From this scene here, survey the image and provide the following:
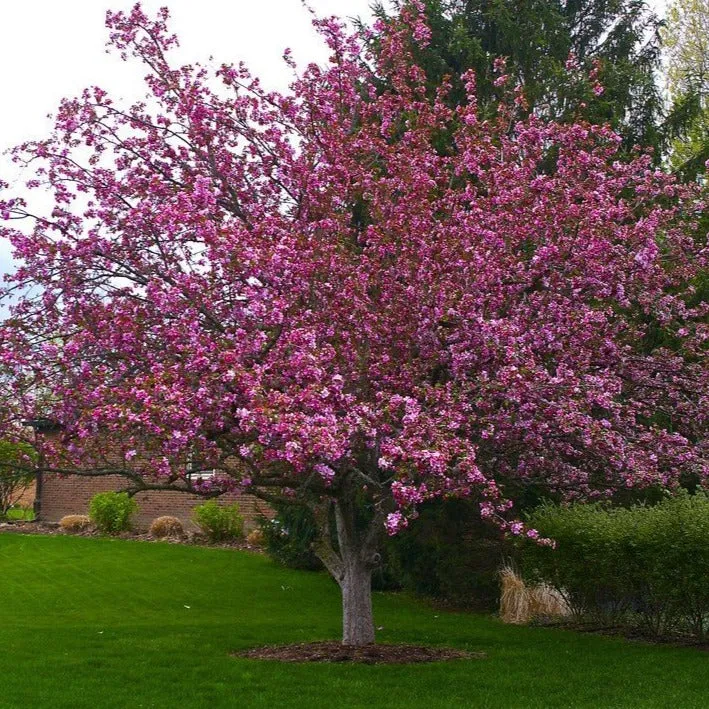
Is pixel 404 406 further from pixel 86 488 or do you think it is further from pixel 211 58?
pixel 86 488

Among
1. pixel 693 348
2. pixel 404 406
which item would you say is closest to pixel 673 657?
pixel 693 348

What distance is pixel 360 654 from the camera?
11070 millimetres

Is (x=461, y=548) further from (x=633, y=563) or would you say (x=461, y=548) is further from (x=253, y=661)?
(x=253, y=661)

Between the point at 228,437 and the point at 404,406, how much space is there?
183 cm

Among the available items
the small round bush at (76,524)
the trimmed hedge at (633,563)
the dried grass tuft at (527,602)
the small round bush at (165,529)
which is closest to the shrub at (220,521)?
the small round bush at (165,529)

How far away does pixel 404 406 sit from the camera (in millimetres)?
9250

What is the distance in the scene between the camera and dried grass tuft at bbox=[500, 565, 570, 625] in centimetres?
1511

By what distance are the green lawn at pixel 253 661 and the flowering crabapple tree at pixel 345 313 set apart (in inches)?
67.4

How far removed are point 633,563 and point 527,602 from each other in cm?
287

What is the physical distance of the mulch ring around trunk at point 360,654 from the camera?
10945 mm

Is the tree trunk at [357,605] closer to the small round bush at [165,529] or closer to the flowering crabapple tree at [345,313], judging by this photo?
the flowering crabapple tree at [345,313]

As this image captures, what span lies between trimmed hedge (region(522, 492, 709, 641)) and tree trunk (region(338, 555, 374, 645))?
11.6 ft

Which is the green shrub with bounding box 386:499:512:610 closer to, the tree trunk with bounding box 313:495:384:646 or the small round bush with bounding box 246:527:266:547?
the tree trunk with bounding box 313:495:384:646

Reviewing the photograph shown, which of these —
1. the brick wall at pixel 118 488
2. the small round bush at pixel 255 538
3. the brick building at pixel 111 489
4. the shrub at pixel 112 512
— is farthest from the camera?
the brick building at pixel 111 489
